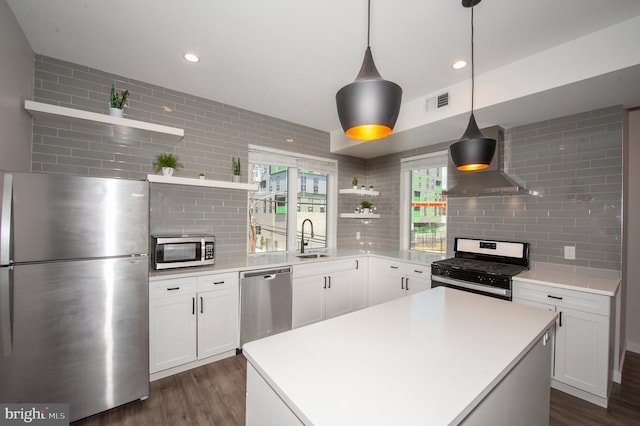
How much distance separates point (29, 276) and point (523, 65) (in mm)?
3861

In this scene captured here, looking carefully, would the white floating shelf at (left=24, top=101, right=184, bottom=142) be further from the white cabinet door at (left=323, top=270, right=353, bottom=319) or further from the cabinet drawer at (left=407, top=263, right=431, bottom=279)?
the cabinet drawer at (left=407, top=263, right=431, bottom=279)

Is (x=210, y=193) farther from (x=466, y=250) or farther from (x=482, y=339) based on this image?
(x=466, y=250)

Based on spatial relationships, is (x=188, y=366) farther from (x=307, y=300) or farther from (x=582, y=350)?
(x=582, y=350)

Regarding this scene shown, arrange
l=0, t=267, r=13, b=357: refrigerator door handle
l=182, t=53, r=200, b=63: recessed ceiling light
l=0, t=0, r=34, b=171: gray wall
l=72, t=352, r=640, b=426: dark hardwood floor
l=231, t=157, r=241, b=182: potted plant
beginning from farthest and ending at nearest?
l=231, t=157, r=241, b=182: potted plant
l=182, t=53, r=200, b=63: recessed ceiling light
l=72, t=352, r=640, b=426: dark hardwood floor
l=0, t=0, r=34, b=171: gray wall
l=0, t=267, r=13, b=357: refrigerator door handle

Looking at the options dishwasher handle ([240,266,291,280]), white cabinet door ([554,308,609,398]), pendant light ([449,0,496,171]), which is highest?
pendant light ([449,0,496,171])

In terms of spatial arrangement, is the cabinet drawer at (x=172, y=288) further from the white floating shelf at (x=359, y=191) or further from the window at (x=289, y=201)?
the white floating shelf at (x=359, y=191)

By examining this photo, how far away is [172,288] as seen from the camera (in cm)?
238

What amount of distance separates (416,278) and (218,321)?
2.25 metres

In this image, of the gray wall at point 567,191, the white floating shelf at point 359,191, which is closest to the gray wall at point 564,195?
the gray wall at point 567,191

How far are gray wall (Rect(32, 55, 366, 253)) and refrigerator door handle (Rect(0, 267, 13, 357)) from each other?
1144 millimetres

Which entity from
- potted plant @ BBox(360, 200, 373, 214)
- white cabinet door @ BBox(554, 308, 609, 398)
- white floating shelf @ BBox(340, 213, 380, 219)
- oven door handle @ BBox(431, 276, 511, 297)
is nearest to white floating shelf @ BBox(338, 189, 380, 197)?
potted plant @ BBox(360, 200, 373, 214)

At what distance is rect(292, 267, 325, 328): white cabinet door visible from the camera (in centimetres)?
314

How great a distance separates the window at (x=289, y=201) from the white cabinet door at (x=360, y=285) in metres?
0.70

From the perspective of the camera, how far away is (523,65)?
2236 millimetres
